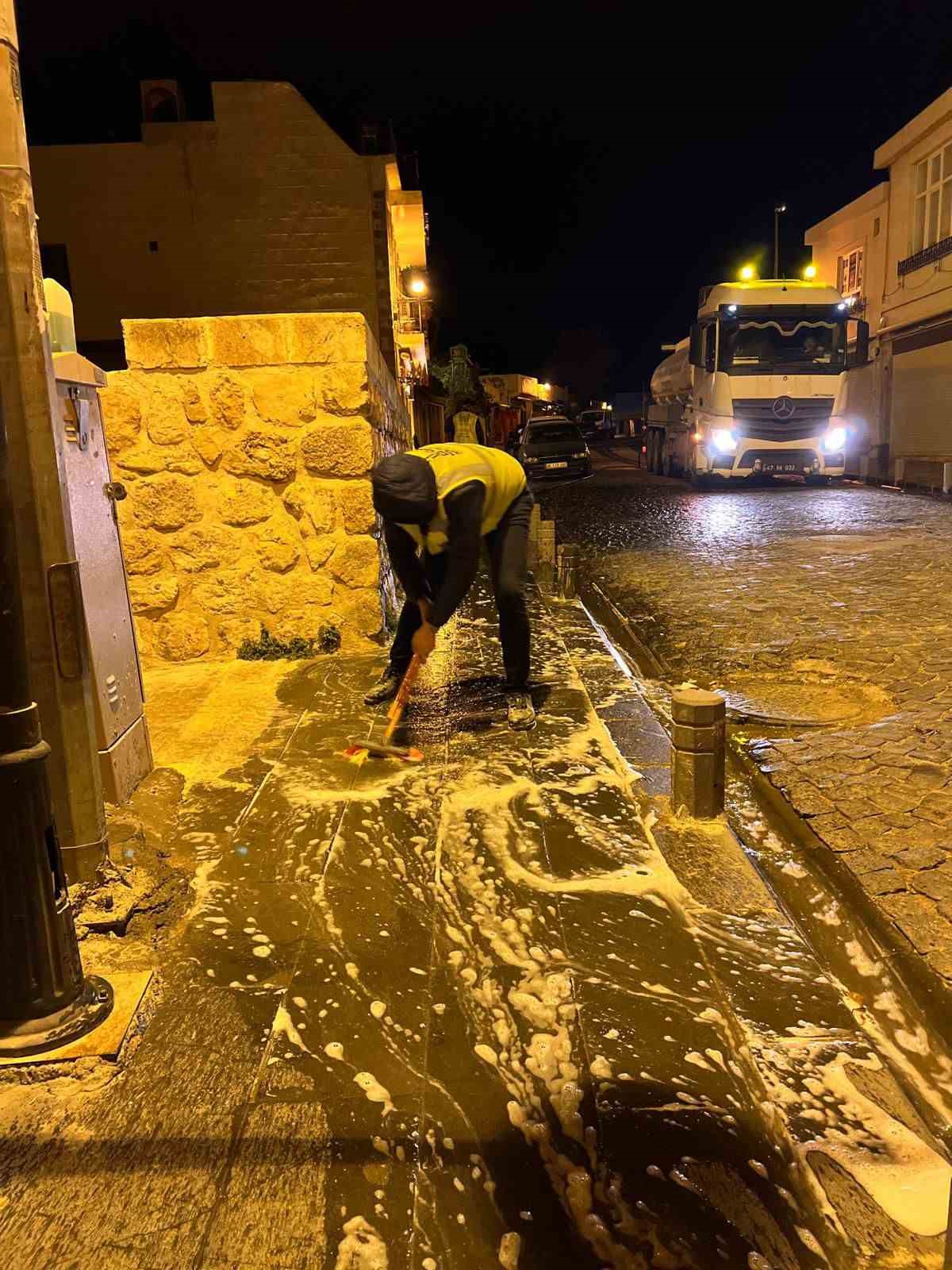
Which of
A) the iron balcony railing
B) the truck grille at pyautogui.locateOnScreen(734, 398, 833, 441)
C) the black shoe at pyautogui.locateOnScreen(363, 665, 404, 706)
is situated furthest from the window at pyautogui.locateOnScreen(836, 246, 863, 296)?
the black shoe at pyautogui.locateOnScreen(363, 665, 404, 706)

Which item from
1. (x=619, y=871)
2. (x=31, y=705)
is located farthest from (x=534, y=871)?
(x=31, y=705)

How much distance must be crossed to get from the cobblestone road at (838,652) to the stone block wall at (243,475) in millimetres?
2459

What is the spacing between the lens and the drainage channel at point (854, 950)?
7.14 feet

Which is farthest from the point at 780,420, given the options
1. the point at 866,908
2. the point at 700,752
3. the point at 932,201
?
the point at 866,908

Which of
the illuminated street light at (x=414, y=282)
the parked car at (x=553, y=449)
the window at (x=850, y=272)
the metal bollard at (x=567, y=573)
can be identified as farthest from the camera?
the window at (x=850, y=272)

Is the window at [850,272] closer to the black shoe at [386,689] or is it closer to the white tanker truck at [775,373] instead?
the white tanker truck at [775,373]

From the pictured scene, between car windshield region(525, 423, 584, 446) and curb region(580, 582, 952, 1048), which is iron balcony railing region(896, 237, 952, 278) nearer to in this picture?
car windshield region(525, 423, 584, 446)

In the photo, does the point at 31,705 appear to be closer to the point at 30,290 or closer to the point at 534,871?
the point at 30,290

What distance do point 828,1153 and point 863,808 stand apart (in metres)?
1.93

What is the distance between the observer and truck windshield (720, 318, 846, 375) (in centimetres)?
1736

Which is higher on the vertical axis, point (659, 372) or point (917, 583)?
point (659, 372)

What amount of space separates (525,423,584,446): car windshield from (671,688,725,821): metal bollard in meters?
21.6

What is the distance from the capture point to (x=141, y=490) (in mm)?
5504

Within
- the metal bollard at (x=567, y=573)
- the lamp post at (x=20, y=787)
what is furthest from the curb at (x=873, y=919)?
the metal bollard at (x=567, y=573)
